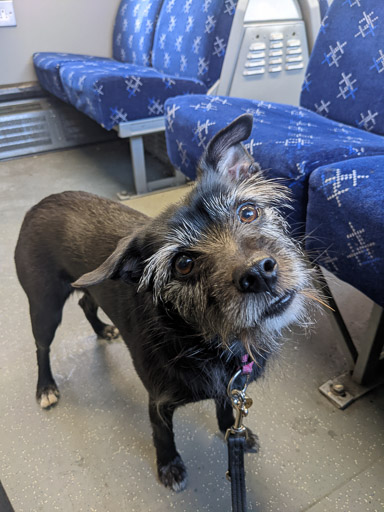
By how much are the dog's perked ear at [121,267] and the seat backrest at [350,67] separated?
5.33ft

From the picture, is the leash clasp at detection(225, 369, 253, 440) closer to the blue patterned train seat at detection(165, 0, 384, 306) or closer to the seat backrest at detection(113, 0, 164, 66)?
the blue patterned train seat at detection(165, 0, 384, 306)

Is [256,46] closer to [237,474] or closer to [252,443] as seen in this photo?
[252,443]

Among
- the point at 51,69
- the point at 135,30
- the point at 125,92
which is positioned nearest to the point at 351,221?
the point at 125,92

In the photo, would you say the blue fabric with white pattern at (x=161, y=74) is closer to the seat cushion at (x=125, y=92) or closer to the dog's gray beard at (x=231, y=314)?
the seat cushion at (x=125, y=92)

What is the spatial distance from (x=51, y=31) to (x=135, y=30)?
1.22 m

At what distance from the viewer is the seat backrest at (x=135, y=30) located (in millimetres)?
3990

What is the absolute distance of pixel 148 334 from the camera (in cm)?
116

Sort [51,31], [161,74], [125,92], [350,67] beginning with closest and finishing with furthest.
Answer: [350,67]
[125,92]
[161,74]
[51,31]

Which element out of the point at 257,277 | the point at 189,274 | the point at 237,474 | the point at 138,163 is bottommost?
the point at 138,163

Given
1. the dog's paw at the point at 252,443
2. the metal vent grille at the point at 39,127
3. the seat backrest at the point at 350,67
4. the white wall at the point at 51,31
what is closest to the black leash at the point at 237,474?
the dog's paw at the point at 252,443

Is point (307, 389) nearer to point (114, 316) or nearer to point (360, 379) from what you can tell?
point (360, 379)

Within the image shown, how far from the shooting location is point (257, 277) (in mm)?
809

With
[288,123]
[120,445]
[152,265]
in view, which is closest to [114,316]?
[152,265]

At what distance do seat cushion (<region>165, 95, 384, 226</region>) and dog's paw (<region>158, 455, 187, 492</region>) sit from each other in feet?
3.32
